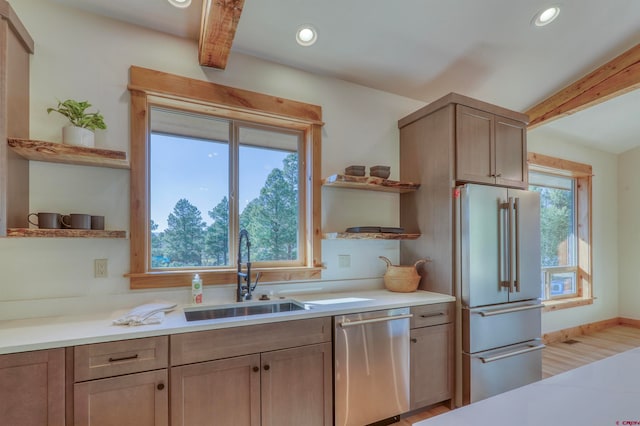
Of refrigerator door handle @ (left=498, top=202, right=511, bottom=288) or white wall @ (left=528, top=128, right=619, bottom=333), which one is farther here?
white wall @ (left=528, top=128, right=619, bottom=333)

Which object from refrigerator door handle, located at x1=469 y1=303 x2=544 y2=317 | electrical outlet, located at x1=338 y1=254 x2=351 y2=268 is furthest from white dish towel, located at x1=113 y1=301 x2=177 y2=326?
refrigerator door handle, located at x1=469 y1=303 x2=544 y2=317

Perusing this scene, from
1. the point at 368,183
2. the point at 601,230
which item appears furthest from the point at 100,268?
the point at 601,230

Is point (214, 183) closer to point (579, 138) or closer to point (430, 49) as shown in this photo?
point (430, 49)

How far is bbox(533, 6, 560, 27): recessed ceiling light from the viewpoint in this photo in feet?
7.74

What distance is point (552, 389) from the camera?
0.94 meters

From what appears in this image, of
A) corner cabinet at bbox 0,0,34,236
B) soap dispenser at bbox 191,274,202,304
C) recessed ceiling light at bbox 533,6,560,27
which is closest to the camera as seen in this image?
corner cabinet at bbox 0,0,34,236

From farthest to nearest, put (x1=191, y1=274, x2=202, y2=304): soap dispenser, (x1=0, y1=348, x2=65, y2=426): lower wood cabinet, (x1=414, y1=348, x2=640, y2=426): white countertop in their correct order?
(x1=191, y1=274, x2=202, y2=304): soap dispenser
(x1=0, y1=348, x2=65, y2=426): lower wood cabinet
(x1=414, y1=348, x2=640, y2=426): white countertop

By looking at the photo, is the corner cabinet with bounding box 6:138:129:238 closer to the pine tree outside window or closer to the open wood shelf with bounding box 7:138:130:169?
the open wood shelf with bounding box 7:138:130:169

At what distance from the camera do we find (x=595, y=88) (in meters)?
3.16

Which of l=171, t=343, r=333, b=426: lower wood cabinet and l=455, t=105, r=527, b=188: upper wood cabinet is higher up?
l=455, t=105, r=527, b=188: upper wood cabinet

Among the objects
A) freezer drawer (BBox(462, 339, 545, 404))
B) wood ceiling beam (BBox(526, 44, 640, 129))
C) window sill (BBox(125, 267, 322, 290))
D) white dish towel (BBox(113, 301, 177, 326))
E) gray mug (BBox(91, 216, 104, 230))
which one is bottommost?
freezer drawer (BBox(462, 339, 545, 404))

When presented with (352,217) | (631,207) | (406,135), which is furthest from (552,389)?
(631,207)

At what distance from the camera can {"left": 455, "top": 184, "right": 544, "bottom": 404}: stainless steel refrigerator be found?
8.04 ft

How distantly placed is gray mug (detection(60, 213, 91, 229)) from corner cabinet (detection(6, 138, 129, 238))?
0.17 feet
